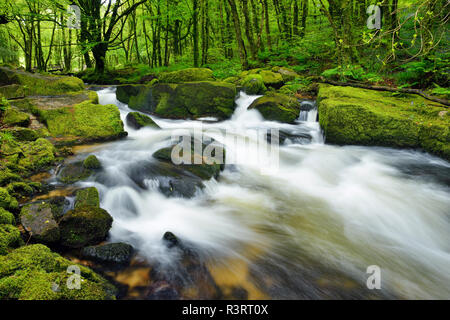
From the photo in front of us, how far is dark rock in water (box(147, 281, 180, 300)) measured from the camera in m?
2.36

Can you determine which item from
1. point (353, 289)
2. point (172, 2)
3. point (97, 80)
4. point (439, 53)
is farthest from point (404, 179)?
point (97, 80)

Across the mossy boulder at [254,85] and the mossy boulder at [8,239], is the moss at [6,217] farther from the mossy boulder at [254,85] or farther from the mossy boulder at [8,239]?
the mossy boulder at [254,85]

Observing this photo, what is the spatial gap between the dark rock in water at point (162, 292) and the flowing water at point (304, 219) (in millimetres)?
330

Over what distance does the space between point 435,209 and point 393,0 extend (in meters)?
10.8

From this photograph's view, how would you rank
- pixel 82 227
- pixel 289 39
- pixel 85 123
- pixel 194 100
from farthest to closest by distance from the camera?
pixel 289 39
pixel 194 100
pixel 85 123
pixel 82 227

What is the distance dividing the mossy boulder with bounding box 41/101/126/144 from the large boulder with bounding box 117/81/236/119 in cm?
262

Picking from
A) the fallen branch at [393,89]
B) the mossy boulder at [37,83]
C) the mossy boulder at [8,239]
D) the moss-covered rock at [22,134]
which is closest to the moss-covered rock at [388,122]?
the fallen branch at [393,89]

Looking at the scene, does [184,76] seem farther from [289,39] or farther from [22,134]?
[289,39]

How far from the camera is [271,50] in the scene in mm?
15195

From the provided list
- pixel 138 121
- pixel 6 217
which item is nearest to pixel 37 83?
pixel 138 121

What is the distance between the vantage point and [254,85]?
10.1 m

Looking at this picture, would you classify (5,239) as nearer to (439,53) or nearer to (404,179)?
(404,179)

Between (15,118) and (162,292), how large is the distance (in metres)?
5.36

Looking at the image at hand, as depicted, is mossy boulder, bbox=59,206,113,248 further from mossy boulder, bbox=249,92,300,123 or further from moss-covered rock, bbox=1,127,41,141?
mossy boulder, bbox=249,92,300,123
